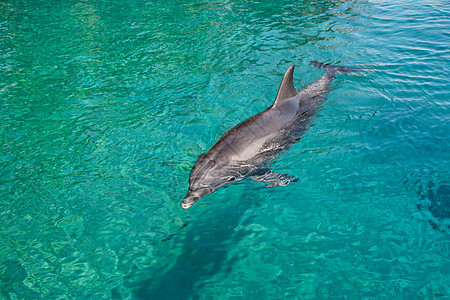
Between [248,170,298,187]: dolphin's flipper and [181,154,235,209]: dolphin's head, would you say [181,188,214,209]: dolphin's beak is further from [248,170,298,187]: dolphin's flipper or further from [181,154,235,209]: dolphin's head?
[248,170,298,187]: dolphin's flipper

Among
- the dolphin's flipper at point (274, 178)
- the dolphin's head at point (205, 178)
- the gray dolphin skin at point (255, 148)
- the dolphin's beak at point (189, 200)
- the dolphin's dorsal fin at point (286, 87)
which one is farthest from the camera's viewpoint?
the dolphin's dorsal fin at point (286, 87)

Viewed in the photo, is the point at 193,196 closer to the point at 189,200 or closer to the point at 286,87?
the point at 189,200

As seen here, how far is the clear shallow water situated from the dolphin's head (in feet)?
1.32

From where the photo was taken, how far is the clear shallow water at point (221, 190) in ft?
15.1

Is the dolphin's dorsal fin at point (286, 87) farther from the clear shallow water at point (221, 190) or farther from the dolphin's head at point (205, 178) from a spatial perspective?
the dolphin's head at point (205, 178)

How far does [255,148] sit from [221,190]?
0.97 m

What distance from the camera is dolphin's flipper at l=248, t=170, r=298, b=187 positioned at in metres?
5.80

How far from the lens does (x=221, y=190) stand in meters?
5.88

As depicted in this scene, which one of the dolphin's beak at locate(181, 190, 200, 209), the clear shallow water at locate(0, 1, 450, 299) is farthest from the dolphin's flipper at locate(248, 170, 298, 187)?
the dolphin's beak at locate(181, 190, 200, 209)

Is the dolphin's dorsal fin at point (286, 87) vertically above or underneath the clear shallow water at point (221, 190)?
above

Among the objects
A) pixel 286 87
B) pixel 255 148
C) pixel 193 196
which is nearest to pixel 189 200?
pixel 193 196

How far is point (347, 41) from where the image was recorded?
11.8m

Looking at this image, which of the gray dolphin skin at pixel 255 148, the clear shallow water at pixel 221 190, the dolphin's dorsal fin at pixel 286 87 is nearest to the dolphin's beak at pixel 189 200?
the gray dolphin skin at pixel 255 148

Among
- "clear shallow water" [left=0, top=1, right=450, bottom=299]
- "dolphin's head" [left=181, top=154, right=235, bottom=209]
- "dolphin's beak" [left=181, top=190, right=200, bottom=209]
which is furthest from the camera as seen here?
"dolphin's head" [left=181, top=154, right=235, bottom=209]
